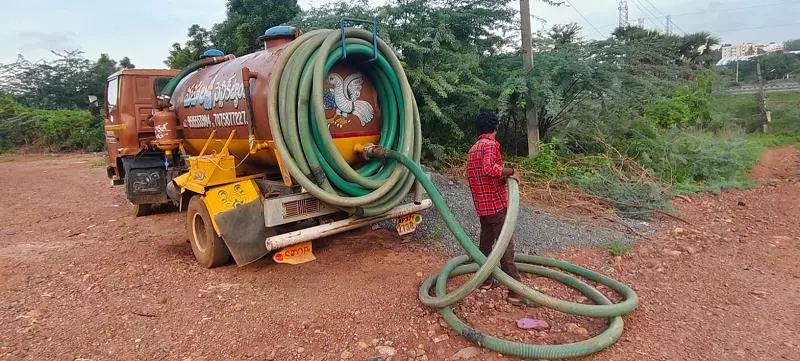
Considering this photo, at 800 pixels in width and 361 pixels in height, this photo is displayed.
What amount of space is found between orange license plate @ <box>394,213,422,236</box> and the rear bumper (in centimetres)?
8

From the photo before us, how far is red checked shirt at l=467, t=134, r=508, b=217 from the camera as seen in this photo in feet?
12.0

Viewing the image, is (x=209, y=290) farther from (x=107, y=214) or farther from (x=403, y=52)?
(x=403, y=52)

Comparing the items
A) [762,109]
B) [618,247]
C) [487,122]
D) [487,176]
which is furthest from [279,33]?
[762,109]

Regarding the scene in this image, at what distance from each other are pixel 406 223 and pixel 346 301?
1.37 meters

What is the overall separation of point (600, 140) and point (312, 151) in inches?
246

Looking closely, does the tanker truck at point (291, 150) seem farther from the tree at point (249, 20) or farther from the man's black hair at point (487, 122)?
the tree at point (249, 20)

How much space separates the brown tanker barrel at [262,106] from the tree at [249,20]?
10411 mm

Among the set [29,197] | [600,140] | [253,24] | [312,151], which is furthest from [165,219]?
[253,24]

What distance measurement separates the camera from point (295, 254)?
4.37 meters

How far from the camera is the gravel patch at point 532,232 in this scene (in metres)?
5.04

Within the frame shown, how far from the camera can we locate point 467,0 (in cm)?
870

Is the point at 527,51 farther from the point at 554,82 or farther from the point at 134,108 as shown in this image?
the point at 134,108

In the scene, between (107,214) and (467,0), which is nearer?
(107,214)

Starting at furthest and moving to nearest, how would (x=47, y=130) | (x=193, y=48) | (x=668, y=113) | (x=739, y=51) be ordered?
(x=739, y=51) < (x=47, y=130) < (x=193, y=48) < (x=668, y=113)
